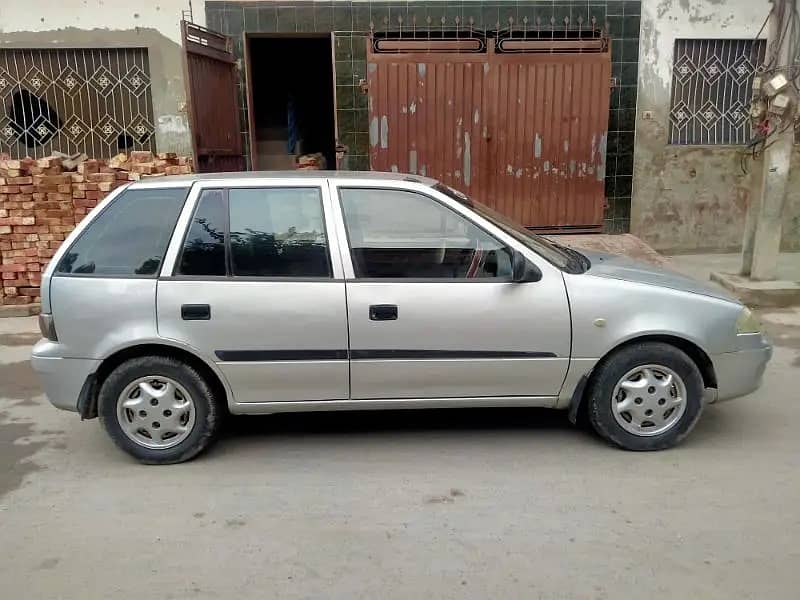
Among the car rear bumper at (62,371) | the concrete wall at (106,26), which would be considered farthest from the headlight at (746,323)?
the concrete wall at (106,26)

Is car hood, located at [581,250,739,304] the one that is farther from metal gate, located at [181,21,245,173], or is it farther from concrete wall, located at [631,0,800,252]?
concrete wall, located at [631,0,800,252]

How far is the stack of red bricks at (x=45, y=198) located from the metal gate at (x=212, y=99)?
44cm

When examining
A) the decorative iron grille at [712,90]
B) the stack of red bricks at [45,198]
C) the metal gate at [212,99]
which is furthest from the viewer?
the decorative iron grille at [712,90]

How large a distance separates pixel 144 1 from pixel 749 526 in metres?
8.54

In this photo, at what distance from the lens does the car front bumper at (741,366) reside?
414cm

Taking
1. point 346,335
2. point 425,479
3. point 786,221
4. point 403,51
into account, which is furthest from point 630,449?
point 786,221

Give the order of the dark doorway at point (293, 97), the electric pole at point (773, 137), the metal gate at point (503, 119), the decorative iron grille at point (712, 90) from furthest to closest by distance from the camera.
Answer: the dark doorway at point (293, 97) < the decorative iron grille at point (712, 90) < the metal gate at point (503, 119) < the electric pole at point (773, 137)

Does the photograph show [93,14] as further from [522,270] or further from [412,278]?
[522,270]

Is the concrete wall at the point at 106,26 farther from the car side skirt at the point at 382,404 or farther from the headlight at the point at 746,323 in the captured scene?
the headlight at the point at 746,323

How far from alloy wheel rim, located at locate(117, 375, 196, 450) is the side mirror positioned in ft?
6.44

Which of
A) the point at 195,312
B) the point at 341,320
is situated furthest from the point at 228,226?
the point at 341,320

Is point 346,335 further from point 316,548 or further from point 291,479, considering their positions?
point 316,548

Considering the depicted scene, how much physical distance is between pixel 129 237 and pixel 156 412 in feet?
3.30

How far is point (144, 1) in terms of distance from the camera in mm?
8688
